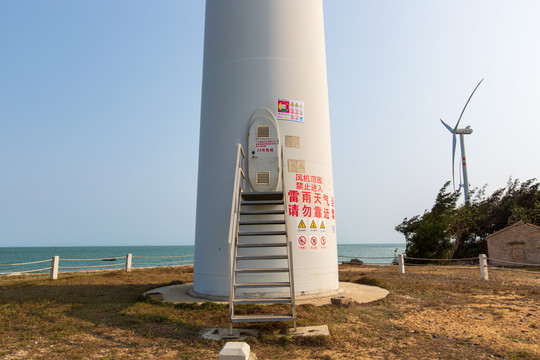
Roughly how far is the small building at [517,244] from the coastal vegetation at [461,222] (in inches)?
157

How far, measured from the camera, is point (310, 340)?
4914 millimetres

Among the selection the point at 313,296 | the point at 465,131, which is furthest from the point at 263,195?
the point at 465,131

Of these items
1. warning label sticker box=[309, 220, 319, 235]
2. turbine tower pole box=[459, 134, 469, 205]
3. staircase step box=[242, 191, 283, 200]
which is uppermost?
turbine tower pole box=[459, 134, 469, 205]

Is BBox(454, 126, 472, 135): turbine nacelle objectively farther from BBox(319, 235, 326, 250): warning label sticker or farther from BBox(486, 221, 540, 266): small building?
BBox(319, 235, 326, 250): warning label sticker

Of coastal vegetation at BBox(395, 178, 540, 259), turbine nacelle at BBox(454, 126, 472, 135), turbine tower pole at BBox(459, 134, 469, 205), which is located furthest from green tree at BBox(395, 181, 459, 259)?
turbine nacelle at BBox(454, 126, 472, 135)

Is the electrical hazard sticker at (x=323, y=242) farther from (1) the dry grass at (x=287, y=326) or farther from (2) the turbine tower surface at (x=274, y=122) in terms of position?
(1) the dry grass at (x=287, y=326)

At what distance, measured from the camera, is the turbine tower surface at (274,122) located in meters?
7.91

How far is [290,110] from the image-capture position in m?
8.26

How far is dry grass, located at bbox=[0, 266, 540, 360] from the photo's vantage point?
4578 mm

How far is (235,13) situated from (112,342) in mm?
7418

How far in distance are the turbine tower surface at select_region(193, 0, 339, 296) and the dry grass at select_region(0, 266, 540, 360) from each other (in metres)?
1.39

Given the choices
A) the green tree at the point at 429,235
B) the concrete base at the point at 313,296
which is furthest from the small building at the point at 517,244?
the concrete base at the point at 313,296

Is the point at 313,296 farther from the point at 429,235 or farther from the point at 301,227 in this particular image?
A: the point at 429,235

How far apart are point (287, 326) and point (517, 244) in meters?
19.7
